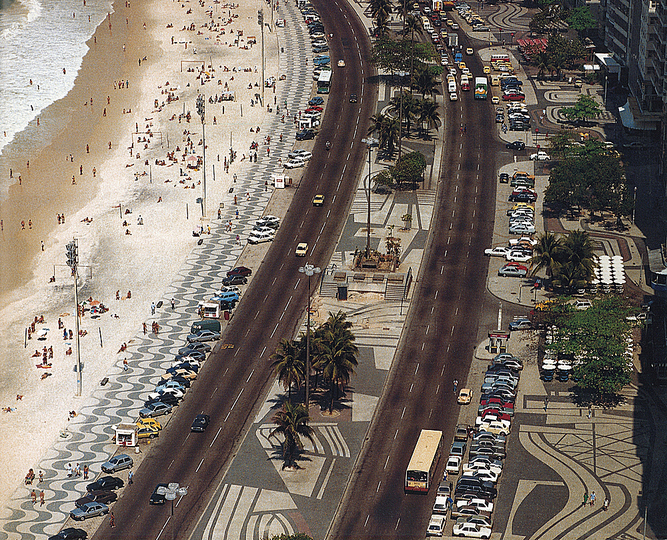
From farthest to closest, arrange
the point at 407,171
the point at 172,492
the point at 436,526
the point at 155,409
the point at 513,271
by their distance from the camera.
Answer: the point at 407,171 < the point at 513,271 < the point at 155,409 < the point at 436,526 < the point at 172,492

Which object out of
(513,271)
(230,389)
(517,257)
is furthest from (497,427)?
(517,257)

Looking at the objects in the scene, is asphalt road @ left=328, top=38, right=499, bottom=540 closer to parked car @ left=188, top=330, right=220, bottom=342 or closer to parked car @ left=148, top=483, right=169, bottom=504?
parked car @ left=148, top=483, right=169, bottom=504

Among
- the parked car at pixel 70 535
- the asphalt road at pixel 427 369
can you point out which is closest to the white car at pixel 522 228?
the asphalt road at pixel 427 369

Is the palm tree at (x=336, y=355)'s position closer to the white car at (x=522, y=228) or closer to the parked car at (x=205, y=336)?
the parked car at (x=205, y=336)

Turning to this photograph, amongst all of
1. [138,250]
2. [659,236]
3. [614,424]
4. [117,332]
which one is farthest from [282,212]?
[614,424]

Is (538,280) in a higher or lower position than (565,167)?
lower

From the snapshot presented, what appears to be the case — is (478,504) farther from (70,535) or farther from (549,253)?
(549,253)

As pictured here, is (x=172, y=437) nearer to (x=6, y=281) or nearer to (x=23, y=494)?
(x=23, y=494)

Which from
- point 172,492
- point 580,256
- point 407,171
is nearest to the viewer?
point 172,492
